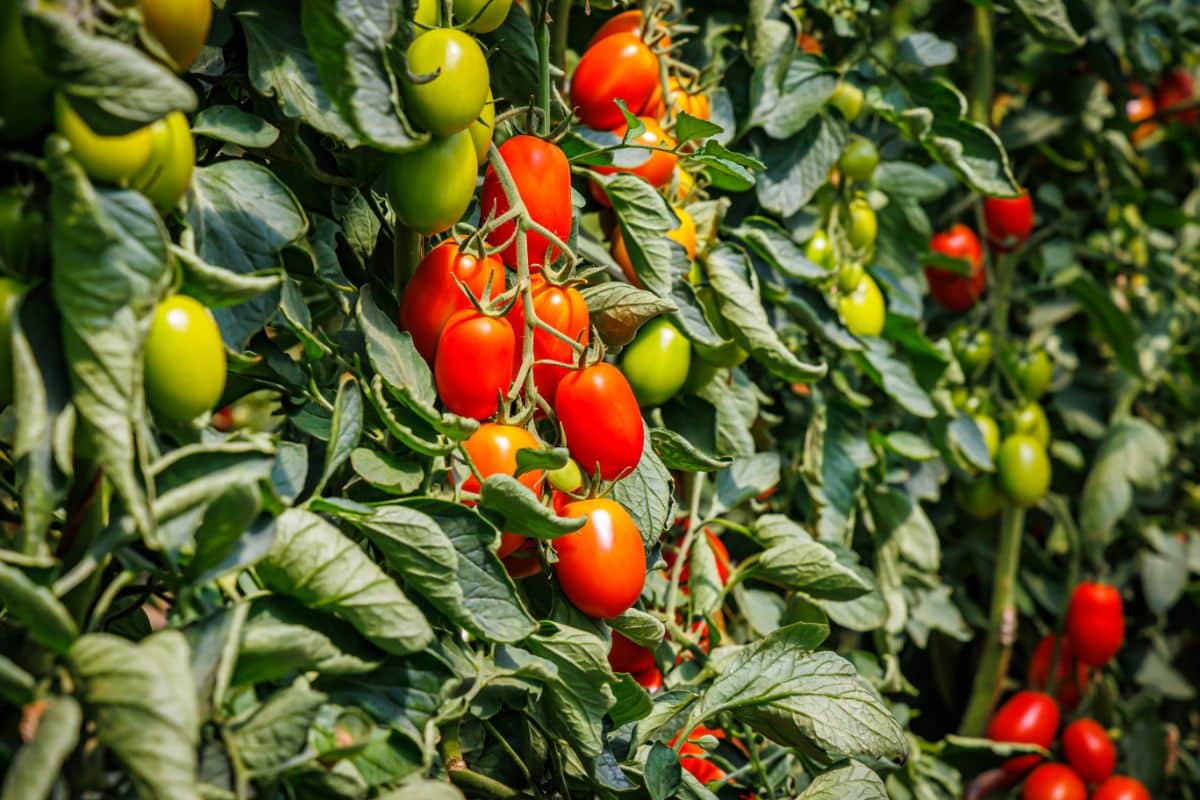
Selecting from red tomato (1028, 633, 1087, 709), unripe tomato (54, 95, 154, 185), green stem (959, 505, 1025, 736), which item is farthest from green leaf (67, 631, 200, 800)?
red tomato (1028, 633, 1087, 709)

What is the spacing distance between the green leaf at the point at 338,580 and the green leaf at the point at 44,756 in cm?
10

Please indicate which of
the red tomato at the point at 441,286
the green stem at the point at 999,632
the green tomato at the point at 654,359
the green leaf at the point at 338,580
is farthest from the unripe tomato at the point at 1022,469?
the green leaf at the point at 338,580

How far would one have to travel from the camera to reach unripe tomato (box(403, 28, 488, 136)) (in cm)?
54

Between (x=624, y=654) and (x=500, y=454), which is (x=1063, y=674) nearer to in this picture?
(x=624, y=654)

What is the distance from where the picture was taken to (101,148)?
0.42m

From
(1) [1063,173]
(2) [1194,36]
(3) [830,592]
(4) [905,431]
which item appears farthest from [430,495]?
(2) [1194,36]

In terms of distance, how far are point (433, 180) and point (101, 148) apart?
0.19 metres

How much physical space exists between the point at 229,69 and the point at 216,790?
0.41 meters

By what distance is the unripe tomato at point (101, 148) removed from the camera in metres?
0.41

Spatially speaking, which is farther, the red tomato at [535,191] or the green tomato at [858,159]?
the green tomato at [858,159]

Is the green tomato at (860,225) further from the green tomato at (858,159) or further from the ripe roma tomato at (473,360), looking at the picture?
the ripe roma tomato at (473,360)

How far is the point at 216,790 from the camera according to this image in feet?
1.42

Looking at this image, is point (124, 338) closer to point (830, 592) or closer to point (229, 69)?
point (229, 69)

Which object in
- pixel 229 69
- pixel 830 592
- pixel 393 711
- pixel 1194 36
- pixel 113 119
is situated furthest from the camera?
pixel 1194 36
